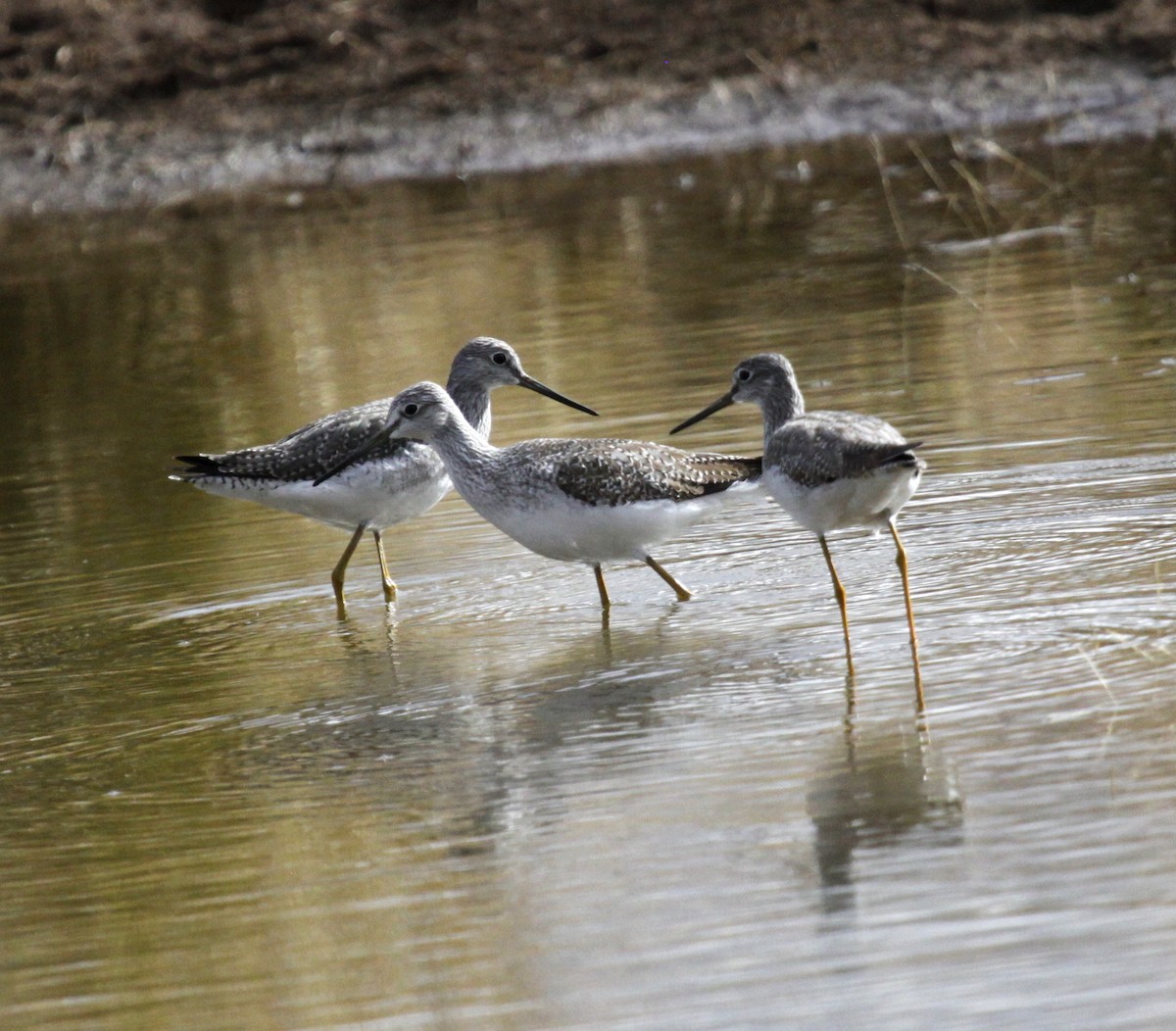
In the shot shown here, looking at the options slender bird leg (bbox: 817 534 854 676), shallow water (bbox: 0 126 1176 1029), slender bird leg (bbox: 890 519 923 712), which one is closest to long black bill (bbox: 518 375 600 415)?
shallow water (bbox: 0 126 1176 1029)

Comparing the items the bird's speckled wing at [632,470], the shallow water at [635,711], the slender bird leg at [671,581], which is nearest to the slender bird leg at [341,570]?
the shallow water at [635,711]

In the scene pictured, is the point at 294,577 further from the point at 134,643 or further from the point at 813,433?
the point at 813,433

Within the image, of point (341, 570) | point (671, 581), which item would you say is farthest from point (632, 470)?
point (341, 570)

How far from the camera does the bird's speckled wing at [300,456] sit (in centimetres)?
940

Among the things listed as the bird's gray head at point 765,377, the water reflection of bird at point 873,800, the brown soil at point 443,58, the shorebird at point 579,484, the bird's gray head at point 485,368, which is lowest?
the water reflection of bird at point 873,800

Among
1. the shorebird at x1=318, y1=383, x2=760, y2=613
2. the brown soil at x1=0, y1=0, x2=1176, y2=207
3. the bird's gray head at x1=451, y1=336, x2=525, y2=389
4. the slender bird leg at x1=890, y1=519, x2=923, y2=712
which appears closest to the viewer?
the slender bird leg at x1=890, y1=519, x2=923, y2=712

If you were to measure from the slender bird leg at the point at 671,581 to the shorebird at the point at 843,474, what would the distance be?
868 mm

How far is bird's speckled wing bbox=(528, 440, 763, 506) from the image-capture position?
8.30 m

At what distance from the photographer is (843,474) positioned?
7109mm

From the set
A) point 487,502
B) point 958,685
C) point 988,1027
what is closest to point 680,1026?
point 988,1027

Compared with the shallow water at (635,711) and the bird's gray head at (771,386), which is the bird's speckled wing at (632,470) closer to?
the bird's gray head at (771,386)

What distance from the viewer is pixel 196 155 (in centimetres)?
2473

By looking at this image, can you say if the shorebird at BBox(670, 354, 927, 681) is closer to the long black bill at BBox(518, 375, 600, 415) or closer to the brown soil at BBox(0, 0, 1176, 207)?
the long black bill at BBox(518, 375, 600, 415)

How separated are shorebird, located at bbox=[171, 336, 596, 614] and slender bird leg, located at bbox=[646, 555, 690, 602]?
124 cm
